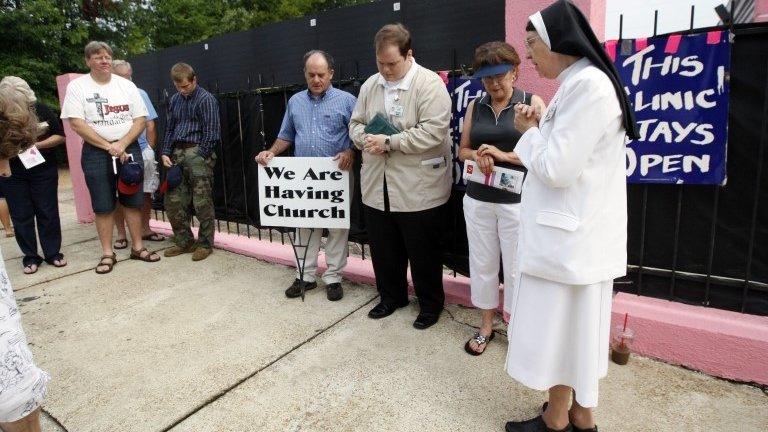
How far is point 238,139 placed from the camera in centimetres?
605

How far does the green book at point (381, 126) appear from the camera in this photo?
10.1 feet

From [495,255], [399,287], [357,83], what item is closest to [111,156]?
[357,83]

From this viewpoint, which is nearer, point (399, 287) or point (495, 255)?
point (495, 255)

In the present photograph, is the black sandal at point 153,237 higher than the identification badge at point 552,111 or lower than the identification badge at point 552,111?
lower

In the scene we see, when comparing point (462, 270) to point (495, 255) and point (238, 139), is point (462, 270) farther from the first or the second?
point (238, 139)

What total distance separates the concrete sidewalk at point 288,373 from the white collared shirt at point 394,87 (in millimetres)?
1512

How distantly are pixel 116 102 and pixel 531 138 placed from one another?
4.09 m

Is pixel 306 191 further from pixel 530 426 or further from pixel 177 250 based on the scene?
pixel 530 426

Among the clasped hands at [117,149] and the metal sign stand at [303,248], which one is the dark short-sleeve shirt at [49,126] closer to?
the clasped hands at [117,149]

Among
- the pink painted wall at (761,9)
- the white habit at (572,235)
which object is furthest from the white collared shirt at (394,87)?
the pink painted wall at (761,9)

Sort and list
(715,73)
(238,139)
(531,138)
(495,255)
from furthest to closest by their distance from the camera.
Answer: (238,139) < (495,255) < (715,73) < (531,138)

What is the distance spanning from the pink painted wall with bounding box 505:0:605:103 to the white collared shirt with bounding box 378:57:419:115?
0.68 meters

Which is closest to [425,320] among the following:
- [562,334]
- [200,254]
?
[562,334]

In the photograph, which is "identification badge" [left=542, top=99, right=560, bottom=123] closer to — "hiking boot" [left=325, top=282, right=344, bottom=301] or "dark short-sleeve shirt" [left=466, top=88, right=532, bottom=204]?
"dark short-sleeve shirt" [left=466, top=88, right=532, bottom=204]
